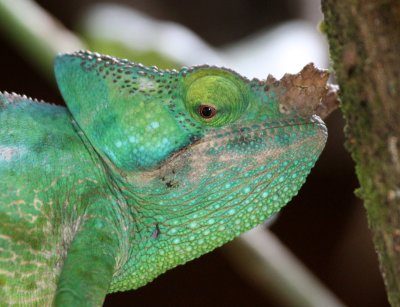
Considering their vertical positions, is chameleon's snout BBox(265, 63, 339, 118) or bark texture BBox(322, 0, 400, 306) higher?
chameleon's snout BBox(265, 63, 339, 118)

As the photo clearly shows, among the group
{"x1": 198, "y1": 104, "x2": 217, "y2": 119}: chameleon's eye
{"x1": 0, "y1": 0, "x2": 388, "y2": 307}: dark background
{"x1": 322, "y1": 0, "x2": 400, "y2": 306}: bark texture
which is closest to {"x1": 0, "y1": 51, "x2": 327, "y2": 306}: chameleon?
{"x1": 198, "y1": 104, "x2": 217, "y2": 119}: chameleon's eye

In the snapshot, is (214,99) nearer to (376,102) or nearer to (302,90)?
(302,90)

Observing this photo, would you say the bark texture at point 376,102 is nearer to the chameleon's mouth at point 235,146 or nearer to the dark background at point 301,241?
the chameleon's mouth at point 235,146

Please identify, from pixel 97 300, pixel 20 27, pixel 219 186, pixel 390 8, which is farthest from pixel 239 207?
pixel 20 27

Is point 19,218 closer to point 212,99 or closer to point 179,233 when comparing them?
point 179,233

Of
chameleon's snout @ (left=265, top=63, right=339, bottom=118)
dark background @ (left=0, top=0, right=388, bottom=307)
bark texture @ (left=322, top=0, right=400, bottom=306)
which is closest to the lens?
bark texture @ (left=322, top=0, right=400, bottom=306)

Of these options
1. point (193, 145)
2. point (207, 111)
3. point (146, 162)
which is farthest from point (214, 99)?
point (146, 162)

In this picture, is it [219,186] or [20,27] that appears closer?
[219,186]

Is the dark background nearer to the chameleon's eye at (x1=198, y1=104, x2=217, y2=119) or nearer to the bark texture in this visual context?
the chameleon's eye at (x1=198, y1=104, x2=217, y2=119)
